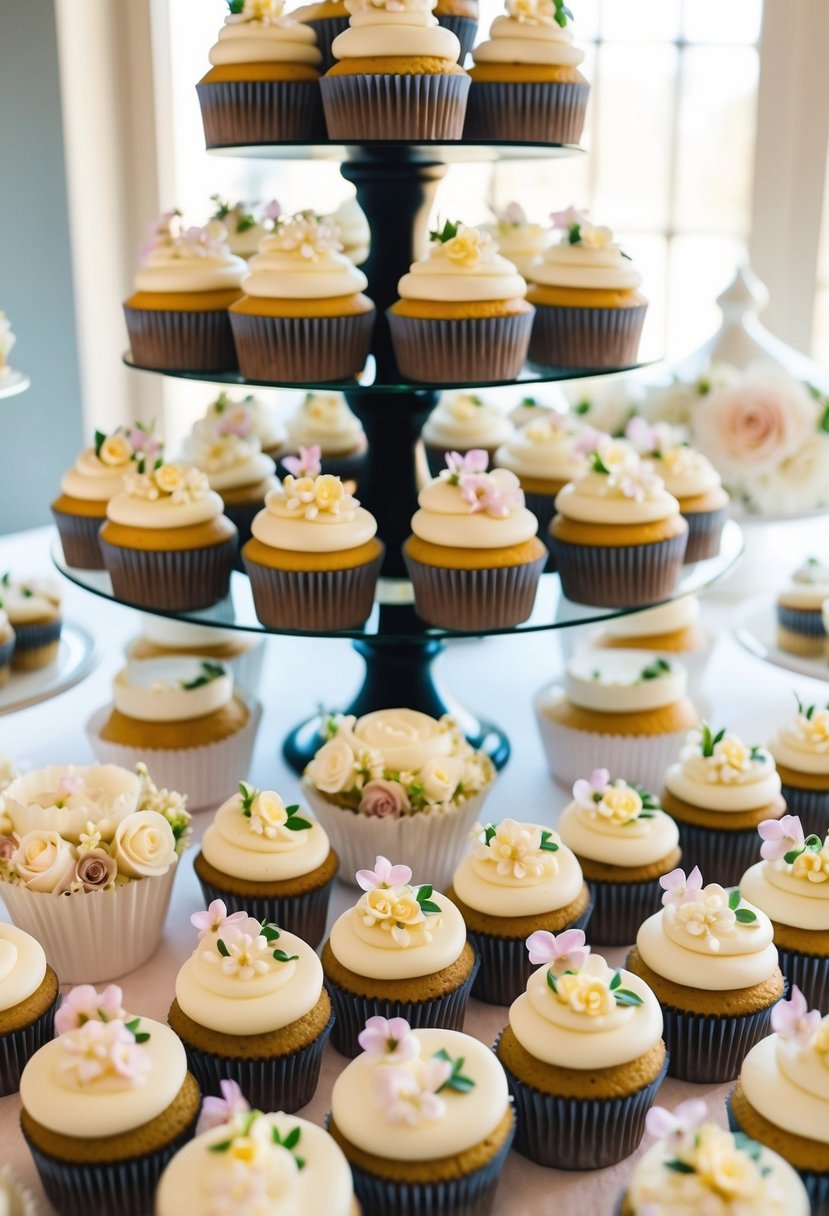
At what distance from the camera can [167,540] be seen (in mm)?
1982

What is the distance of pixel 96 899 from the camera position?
1.65 meters

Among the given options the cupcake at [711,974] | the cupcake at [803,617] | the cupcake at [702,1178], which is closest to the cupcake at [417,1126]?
the cupcake at [702,1178]

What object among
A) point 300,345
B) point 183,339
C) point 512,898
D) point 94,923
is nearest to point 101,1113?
point 94,923

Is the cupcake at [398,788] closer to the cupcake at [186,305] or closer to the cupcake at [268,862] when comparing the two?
the cupcake at [268,862]

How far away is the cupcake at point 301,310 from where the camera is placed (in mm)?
1888

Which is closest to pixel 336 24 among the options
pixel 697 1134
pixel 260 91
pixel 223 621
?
pixel 260 91

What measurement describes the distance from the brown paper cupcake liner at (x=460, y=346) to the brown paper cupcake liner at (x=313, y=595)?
0.93ft

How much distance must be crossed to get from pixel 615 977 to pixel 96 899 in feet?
2.17

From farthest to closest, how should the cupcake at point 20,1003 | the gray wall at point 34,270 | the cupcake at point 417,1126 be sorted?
the gray wall at point 34,270
the cupcake at point 20,1003
the cupcake at point 417,1126

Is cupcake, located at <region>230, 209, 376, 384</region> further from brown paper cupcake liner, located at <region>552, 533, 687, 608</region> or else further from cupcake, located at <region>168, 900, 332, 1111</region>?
cupcake, located at <region>168, 900, 332, 1111</region>

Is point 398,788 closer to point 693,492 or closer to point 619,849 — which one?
point 619,849

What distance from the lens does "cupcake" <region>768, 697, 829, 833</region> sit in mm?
1974

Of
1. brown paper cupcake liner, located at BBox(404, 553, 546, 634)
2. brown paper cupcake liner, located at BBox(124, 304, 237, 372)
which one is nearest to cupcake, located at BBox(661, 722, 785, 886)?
brown paper cupcake liner, located at BBox(404, 553, 546, 634)

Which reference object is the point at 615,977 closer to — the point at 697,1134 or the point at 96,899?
the point at 697,1134
